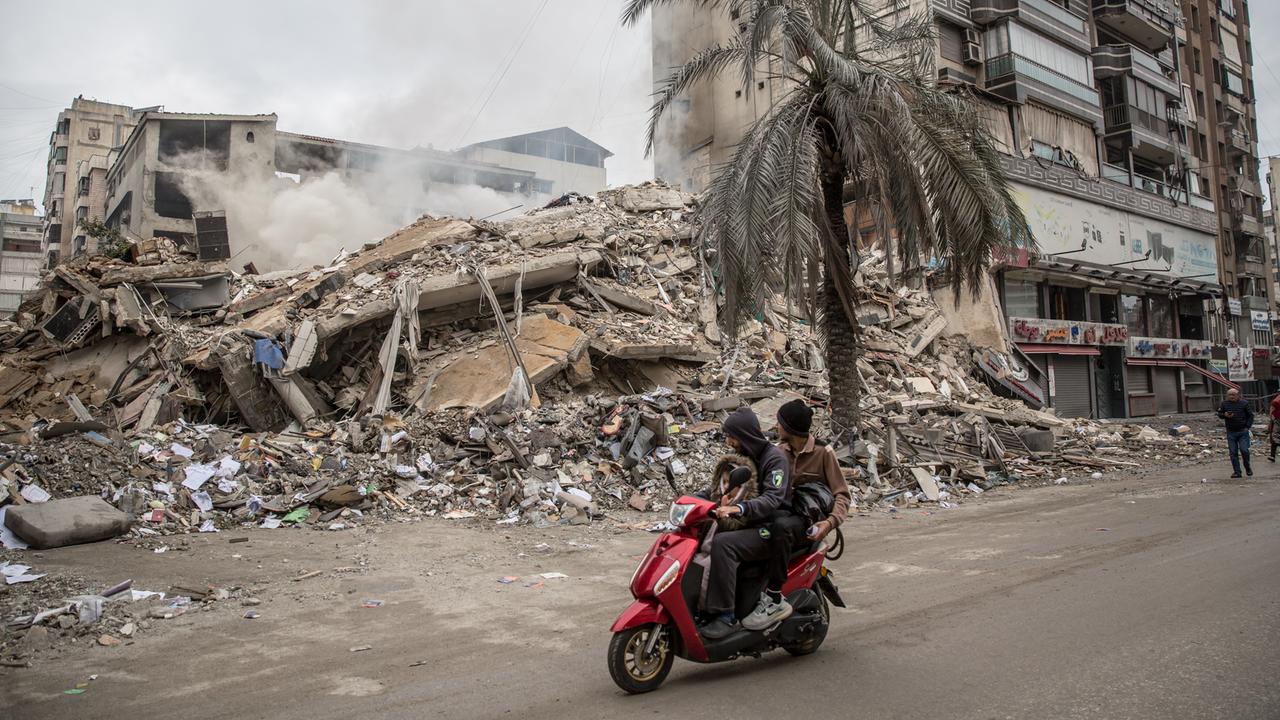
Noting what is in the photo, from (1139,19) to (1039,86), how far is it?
1141cm

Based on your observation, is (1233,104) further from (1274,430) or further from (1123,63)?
(1274,430)

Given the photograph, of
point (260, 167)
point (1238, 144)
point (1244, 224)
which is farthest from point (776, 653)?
point (1238, 144)

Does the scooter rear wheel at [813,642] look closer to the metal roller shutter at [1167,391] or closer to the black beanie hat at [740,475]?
the black beanie hat at [740,475]

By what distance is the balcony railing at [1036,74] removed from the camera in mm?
→ 27875

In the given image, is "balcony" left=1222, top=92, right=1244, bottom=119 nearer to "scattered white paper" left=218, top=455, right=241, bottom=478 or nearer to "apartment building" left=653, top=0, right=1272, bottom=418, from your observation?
"apartment building" left=653, top=0, right=1272, bottom=418

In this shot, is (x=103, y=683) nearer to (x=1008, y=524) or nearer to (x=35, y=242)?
(x=1008, y=524)

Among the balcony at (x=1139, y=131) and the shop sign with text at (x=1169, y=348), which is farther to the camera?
the balcony at (x=1139, y=131)

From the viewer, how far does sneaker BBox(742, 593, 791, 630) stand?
149 inches

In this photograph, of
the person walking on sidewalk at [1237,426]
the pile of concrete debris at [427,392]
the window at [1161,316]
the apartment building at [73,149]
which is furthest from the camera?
the apartment building at [73,149]

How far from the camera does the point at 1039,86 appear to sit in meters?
29.0

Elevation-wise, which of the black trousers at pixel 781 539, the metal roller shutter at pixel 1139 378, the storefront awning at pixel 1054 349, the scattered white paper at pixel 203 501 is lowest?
the scattered white paper at pixel 203 501

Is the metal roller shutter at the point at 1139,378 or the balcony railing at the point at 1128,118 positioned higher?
the balcony railing at the point at 1128,118

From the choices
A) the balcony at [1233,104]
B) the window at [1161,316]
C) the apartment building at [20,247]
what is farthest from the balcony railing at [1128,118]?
the apartment building at [20,247]

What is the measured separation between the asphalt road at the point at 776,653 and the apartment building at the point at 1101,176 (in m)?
19.0
